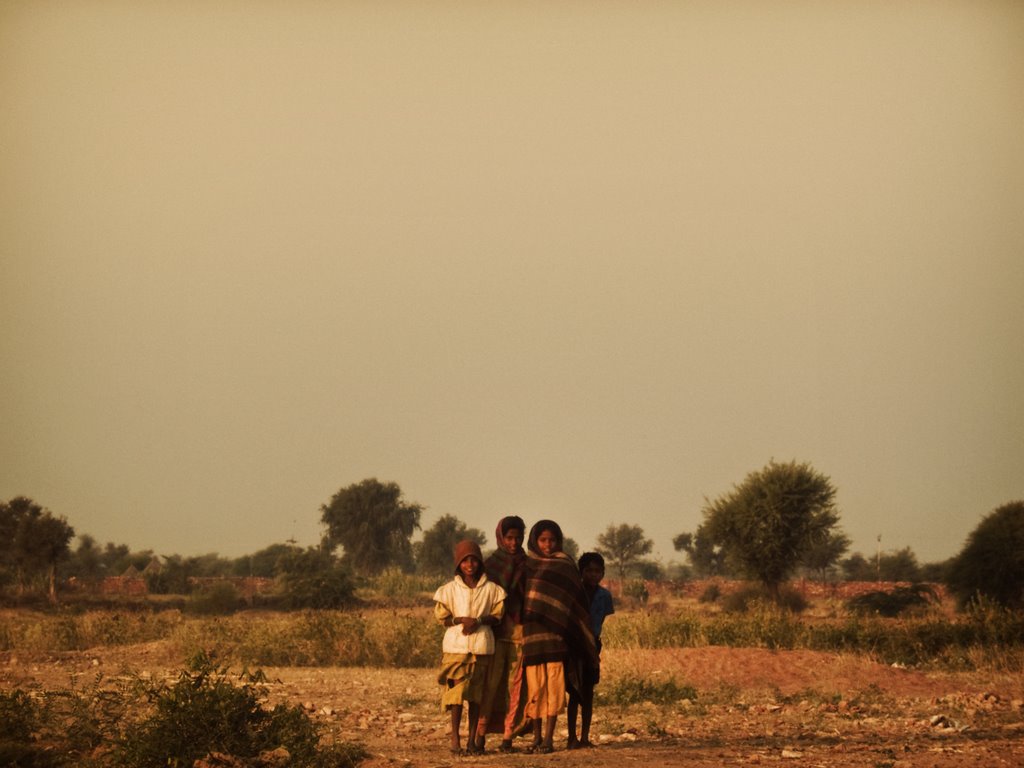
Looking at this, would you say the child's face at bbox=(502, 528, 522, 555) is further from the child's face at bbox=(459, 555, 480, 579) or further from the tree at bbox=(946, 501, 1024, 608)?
the tree at bbox=(946, 501, 1024, 608)

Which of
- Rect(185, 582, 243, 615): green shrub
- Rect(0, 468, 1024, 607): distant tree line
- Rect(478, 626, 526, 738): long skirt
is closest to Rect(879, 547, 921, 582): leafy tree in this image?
Rect(0, 468, 1024, 607): distant tree line

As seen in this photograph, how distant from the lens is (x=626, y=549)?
7300cm

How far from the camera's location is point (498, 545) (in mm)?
9531

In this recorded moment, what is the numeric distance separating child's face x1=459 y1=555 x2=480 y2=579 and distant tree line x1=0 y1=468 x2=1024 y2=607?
16930 mm

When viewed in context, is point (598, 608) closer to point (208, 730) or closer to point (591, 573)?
point (591, 573)

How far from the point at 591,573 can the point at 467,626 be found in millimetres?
1281

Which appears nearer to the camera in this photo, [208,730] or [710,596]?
[208,730]

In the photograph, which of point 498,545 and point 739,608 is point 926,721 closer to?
point 498,545

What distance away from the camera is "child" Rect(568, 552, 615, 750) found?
977cm

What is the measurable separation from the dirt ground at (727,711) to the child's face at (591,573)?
1.36 metres

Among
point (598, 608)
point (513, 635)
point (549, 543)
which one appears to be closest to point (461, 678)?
point (513, 635)

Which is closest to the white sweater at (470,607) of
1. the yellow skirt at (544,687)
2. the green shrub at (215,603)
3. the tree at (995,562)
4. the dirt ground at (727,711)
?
the yellow skirt at (544,687)

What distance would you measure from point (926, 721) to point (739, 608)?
24.9 m

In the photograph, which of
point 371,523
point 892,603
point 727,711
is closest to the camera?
point 727,711
